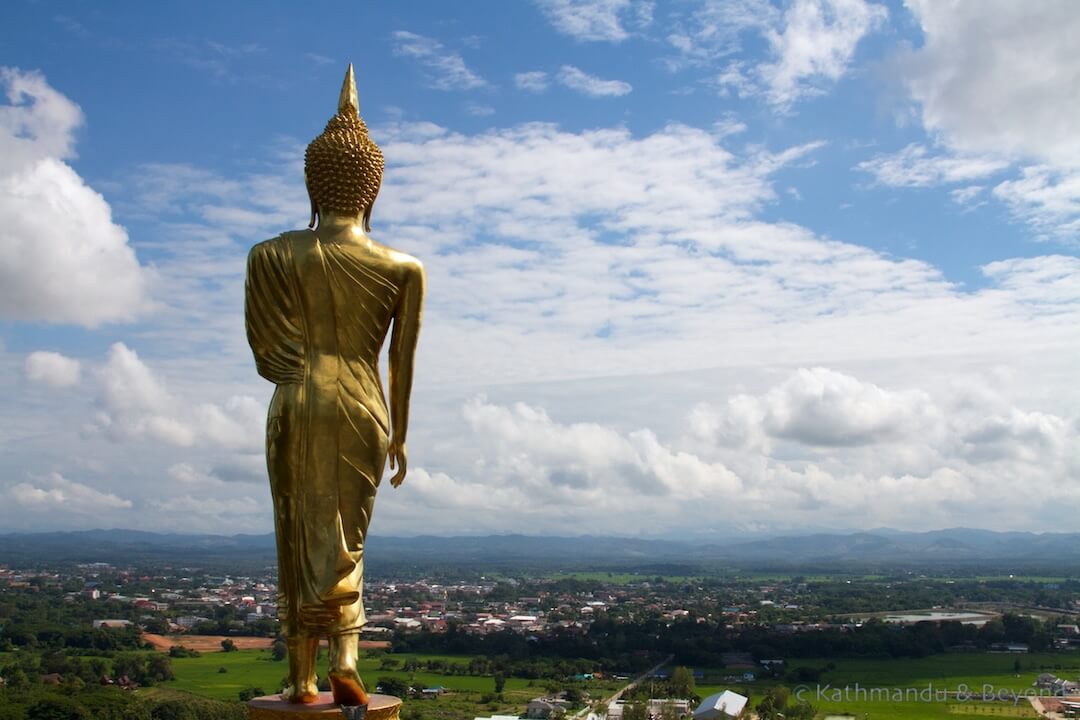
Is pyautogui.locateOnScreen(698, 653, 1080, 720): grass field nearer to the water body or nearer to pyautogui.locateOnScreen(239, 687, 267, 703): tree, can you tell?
pyautogui.locateOnScreen(239, 687, 267, 703): tree

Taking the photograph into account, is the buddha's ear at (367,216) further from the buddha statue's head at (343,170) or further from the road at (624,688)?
the road at (624,688)

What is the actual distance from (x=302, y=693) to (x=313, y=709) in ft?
1.09

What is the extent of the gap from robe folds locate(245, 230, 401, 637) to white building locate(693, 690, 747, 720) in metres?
26.9

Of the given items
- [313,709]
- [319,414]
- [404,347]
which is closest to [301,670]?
[313,709]

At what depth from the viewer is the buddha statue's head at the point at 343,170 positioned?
26.1 ft

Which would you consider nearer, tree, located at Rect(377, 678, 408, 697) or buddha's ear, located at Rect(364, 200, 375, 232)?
buddha's ear, located at Rect(364, 200, 375, 232)

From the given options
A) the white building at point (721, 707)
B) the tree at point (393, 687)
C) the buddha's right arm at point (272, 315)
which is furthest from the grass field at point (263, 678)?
the buddha's right arm at point (272, 315)

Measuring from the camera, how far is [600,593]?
362 ft

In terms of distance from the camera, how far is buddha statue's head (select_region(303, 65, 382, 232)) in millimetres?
7961

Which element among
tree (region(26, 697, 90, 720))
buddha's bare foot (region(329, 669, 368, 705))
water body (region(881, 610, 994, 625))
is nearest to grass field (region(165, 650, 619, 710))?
tree (region(26, 697, 90, 720))

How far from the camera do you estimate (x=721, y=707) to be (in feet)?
109

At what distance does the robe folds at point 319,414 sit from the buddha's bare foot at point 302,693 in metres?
0.36

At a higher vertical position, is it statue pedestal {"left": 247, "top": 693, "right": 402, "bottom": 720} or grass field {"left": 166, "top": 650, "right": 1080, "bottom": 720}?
statue pedestal {"left": 247, "top": 693, "right": 402, "bottom": 720}

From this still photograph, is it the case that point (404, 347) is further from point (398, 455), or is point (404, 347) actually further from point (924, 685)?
point (924, 685)
